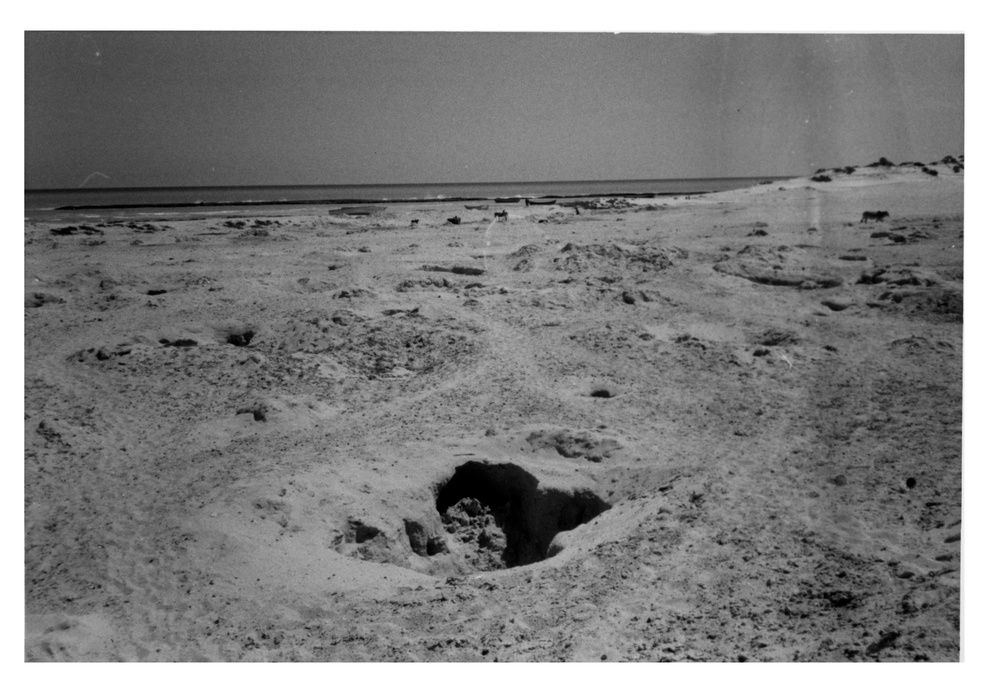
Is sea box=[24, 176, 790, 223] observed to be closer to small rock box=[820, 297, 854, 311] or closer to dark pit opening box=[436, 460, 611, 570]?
small rock box=[820, 297, 854, 311]

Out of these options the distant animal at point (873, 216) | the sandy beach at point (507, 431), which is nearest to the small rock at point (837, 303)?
the sandy beach at point (507, 431)

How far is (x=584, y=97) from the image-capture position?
3184 mm

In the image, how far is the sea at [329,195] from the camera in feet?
10.7

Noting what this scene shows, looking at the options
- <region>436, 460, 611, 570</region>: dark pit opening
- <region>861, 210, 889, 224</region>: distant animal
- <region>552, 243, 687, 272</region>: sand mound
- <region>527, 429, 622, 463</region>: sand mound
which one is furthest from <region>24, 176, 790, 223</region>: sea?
<region>436, 460, 611, 570</region>: dark pit opening

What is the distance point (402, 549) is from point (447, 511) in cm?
25

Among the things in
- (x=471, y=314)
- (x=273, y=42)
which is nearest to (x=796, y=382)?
(x=471, y=314)

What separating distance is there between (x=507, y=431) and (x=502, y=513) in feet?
1.02

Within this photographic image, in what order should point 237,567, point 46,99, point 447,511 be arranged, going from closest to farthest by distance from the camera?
point 237,567
point 46,99
point 447,511

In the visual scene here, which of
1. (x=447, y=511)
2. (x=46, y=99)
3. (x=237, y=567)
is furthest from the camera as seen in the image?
(x=447, y=511)

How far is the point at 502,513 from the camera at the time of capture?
3.24 metres

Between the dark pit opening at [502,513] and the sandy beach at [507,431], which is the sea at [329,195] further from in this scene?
the dark pit opening at [502,513]

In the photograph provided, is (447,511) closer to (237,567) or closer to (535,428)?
(535,428)

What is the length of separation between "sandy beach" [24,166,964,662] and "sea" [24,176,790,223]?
0.16 feet

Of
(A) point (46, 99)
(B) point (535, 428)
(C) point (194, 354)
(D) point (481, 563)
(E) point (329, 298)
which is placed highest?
(A) point (46, 99)
